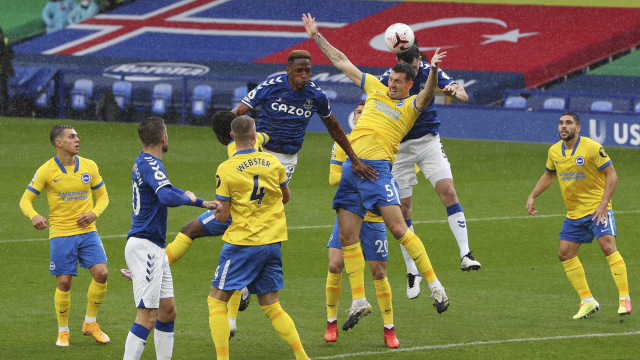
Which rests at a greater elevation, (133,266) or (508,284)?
(133,266)

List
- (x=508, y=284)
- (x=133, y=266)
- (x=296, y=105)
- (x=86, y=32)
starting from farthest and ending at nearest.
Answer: (x=86, y=32), (x=508, y=284), (x=296, y=105), (x=133, y=266)

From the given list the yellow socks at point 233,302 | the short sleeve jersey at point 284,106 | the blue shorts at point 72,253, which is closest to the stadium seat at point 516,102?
the short sleeve jersey at point 284,106

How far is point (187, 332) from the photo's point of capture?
970cm

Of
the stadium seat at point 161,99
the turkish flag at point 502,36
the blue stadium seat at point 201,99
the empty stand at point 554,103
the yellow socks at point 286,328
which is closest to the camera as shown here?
the yellow socks at point 286,328

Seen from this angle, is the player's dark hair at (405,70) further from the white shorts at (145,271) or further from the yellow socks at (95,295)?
the yellow socks at (95,295)

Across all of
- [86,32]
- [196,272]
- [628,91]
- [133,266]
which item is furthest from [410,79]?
[86,32]

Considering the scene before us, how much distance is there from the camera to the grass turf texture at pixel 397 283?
918 cm

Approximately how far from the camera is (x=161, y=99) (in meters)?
28.6

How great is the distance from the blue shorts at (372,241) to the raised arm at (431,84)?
47.4 inches

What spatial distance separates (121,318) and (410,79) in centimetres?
377

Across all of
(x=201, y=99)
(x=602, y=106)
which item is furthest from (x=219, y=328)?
(x=201, y=99)

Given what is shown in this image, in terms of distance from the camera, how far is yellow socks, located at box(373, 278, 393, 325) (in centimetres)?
920

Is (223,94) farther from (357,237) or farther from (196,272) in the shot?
(357,237)

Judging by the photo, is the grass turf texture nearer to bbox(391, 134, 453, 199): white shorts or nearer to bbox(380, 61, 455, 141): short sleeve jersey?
bbox(391, 134, 453, 199): white shorts
